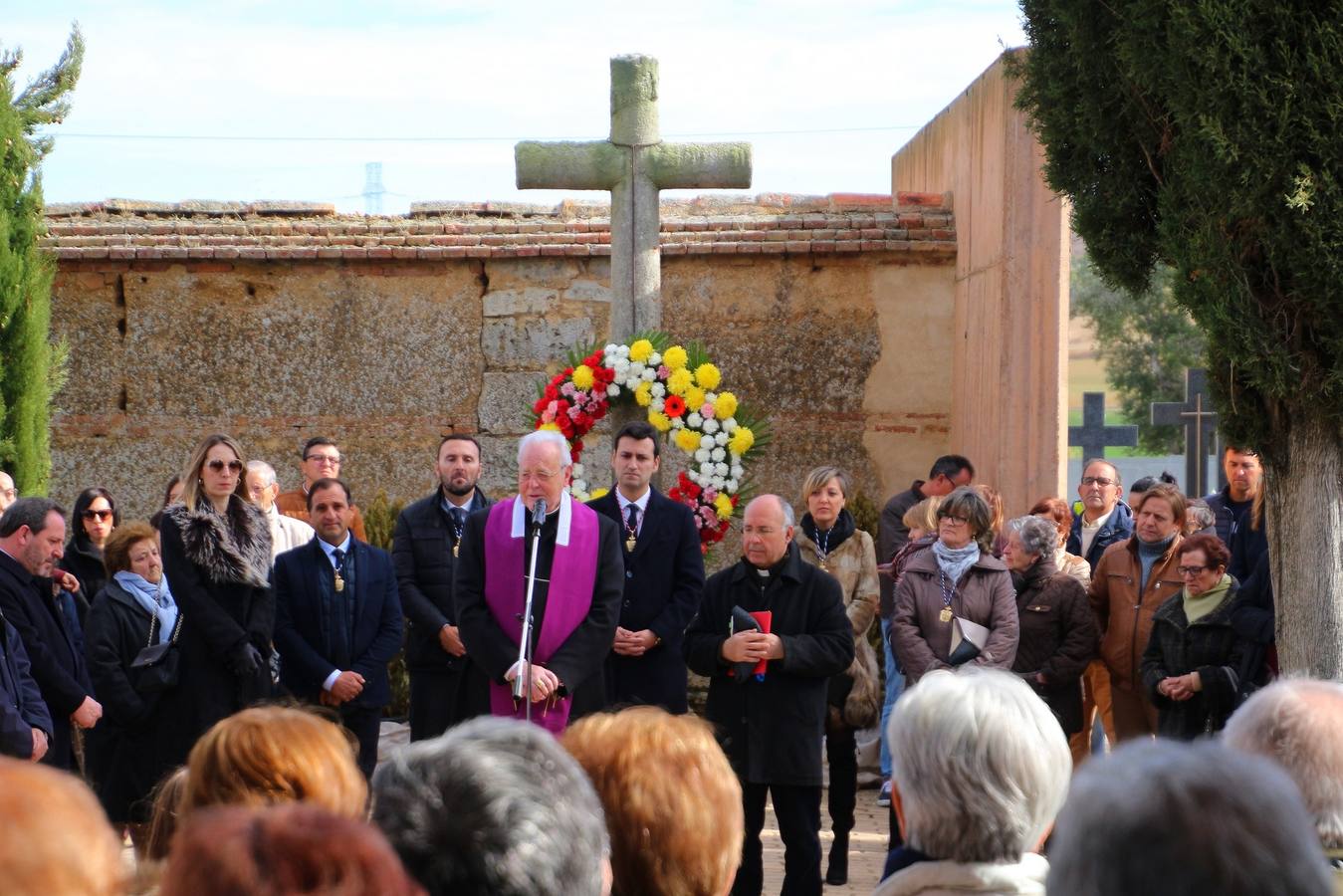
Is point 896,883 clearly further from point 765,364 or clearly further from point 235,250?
point 235,250

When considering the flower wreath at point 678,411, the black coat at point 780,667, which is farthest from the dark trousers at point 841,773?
the flower wreath at point 678,411

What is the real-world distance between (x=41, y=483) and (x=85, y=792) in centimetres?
940

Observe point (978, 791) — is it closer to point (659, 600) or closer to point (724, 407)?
point (659, 600)

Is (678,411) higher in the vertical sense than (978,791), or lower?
higher

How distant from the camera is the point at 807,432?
1141 cm

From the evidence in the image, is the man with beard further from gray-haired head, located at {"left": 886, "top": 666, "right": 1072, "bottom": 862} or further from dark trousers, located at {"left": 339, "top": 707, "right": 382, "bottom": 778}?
gray-haired head, located at {"left": 886, "top": 666, "right": 1072, "bottom": 862}

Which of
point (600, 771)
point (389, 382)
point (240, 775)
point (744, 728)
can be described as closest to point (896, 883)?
point (600, 771)

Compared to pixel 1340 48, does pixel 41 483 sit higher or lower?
lower

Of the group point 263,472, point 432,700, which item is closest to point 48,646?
point 432,700

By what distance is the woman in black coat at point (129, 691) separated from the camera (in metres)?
6.10

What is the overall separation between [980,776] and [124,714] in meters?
4.35

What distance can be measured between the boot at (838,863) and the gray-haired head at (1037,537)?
1.60 metres

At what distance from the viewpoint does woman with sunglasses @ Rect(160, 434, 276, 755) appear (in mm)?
6191

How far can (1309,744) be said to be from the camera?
2971mm
